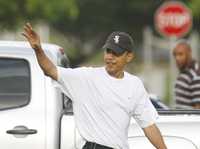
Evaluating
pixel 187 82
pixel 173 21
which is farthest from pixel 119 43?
pixel 173 21

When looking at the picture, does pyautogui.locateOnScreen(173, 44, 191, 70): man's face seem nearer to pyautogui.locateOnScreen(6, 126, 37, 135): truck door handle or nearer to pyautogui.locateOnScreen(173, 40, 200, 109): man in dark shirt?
pyautogui.locateOnScreen(173, 40, 200, 109): man in dark shirt

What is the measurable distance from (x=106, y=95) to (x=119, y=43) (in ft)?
1.23

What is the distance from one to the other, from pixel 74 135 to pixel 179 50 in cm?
432

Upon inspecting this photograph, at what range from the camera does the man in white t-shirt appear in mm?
7582

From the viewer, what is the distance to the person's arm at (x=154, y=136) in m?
7.70

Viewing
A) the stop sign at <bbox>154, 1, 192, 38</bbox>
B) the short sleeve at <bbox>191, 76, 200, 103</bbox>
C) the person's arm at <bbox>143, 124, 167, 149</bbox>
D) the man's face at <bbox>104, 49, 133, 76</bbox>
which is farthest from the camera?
the stop sign at <bbox>154, 1, 192, 38</bbox>

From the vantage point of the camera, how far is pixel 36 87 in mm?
8359

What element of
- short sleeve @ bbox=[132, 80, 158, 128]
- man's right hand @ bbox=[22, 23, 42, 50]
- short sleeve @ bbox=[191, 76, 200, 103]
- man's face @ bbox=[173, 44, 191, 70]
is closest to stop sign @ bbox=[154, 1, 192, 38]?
man's face @ bbox=[173, 44, 191, 70]

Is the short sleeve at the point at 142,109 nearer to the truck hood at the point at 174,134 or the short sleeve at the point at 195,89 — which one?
the truck hood at the point at 174,134

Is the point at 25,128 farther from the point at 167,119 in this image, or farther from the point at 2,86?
the point at 167,119

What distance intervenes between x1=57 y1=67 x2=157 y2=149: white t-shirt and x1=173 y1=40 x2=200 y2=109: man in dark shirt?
403 centimetres

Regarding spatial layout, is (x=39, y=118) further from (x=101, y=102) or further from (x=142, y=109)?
(x=142, y=109)

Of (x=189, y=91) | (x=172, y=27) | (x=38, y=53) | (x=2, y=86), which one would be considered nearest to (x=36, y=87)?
(x=2, y=86)

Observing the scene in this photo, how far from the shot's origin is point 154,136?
7.74 meters
